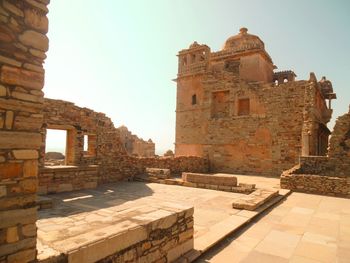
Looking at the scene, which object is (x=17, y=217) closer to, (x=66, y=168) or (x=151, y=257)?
(x=151, y=257)

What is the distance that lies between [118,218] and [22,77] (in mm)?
2468

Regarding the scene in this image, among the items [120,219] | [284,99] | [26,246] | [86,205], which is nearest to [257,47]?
[284,99]

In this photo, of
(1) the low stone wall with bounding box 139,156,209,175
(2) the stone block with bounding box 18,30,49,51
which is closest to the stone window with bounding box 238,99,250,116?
(1) the low stone wall with bounding box 139,156,209,175

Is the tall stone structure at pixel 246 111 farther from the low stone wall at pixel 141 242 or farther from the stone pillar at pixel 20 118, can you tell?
the stone pillar at pixel 20 118

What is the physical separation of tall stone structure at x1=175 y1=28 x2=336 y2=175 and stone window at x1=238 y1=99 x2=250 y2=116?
75 millimetres

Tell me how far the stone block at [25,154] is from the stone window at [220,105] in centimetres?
1807

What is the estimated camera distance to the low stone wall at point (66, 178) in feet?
28.5

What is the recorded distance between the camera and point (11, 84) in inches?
106

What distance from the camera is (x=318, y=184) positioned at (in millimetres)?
10641

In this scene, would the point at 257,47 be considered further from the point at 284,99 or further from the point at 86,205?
the point at 86,205

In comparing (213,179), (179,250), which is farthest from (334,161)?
(179,250)

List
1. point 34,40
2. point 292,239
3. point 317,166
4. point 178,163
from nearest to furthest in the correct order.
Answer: point 34,40, point 292,239, point 317,166, point 178,163

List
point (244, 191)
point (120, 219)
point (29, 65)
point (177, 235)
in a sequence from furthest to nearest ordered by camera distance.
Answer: point (244, 191) < point (177, 235) < point (120, 219) < point (29, 65)

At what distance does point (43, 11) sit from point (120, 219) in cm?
302
